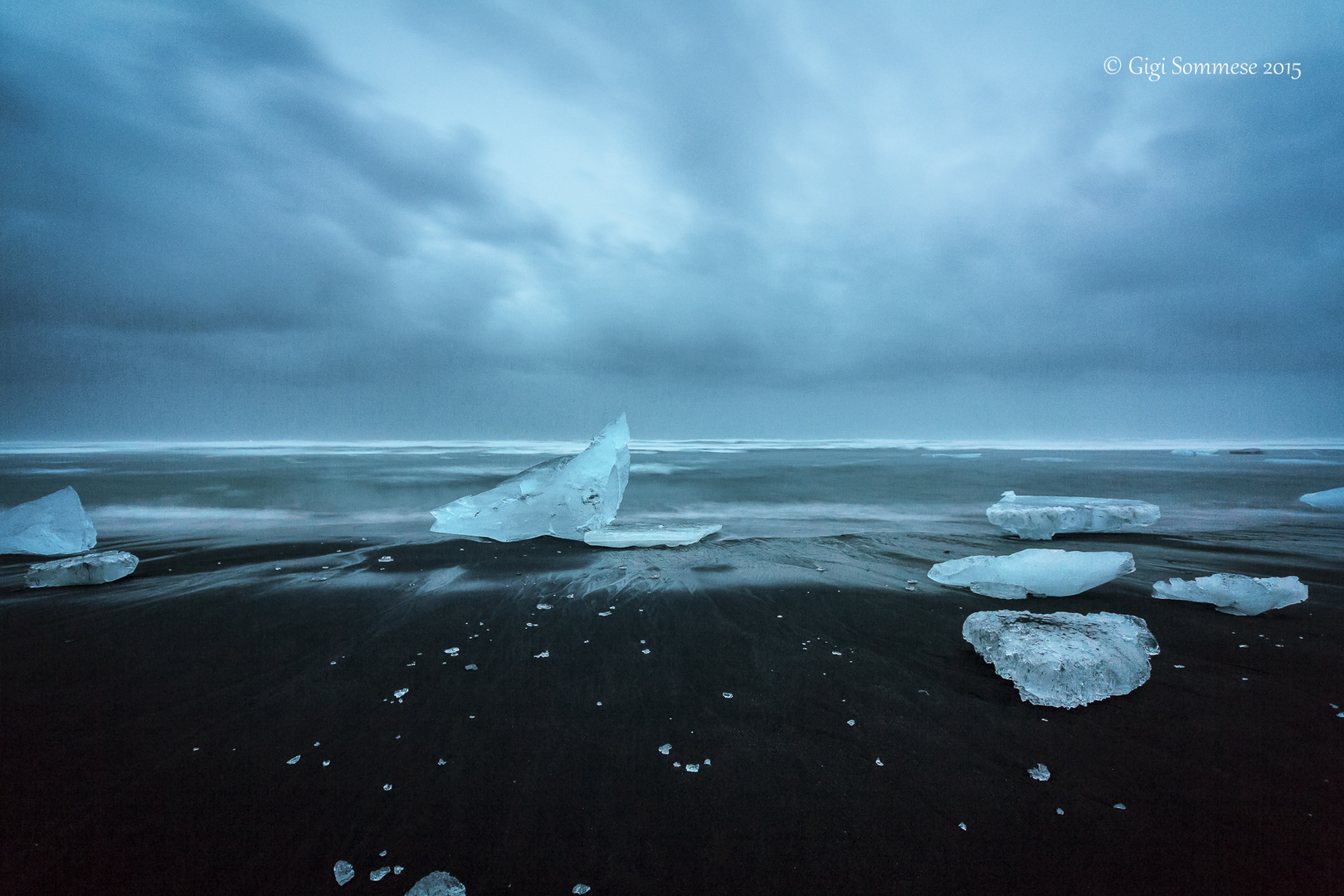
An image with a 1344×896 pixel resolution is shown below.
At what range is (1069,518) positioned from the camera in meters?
6.58

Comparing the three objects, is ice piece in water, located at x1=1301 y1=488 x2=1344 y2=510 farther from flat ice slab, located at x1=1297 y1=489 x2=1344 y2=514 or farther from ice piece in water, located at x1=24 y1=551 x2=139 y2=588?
ice piece in water, located at x1=24 y1=551 x2=139 y2=588

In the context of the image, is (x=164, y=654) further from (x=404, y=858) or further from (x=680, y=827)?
(x=680, y=827)

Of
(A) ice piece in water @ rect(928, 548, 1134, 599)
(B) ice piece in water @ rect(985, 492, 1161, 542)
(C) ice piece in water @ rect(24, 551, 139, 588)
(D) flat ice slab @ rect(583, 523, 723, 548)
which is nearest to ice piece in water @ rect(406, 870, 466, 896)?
(A) ice piece in water @ rect(928, 548, 1134, 599)

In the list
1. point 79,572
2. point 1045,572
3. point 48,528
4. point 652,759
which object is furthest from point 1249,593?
point 48,528

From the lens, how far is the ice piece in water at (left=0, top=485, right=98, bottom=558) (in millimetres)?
5359

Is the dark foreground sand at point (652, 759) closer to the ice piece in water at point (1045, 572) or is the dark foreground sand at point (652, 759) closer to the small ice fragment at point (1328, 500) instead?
the ice piece in water at point (1045, 572)

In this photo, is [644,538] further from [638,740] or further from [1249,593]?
[1249,593]

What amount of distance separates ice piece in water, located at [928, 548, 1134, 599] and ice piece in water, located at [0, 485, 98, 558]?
9.25 meters

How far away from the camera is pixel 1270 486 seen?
42.9 feet

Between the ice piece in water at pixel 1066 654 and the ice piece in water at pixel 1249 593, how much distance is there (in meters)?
1.25

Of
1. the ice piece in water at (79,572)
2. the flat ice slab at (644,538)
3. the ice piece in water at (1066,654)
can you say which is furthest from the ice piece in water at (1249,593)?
the ice piece in water at (79,572)

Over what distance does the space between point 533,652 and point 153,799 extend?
5.49ft

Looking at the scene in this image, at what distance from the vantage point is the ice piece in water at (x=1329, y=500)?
900 centimetres

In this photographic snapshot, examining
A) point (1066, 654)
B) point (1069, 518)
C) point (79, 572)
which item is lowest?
point (79, 572)
